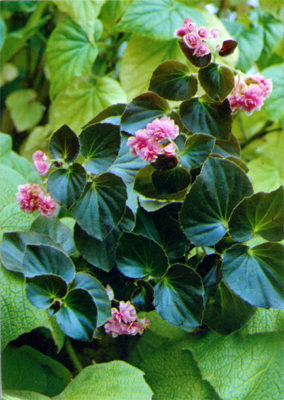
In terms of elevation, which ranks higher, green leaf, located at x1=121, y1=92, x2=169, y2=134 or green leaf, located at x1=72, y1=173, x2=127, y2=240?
green leaf, located at x1=121, y1=92, x2=169, y2=134

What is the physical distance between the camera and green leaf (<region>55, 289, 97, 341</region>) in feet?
1.71

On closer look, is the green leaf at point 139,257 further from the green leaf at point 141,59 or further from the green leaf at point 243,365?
the green leaf at point 141,59

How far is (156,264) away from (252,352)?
0.61ft

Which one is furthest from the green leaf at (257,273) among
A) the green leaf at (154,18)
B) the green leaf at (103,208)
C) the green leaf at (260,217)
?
the green leaf at (154,18)

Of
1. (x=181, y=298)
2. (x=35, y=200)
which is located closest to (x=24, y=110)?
(x=35, y=200)

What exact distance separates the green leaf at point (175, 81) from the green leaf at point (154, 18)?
272 millimetres

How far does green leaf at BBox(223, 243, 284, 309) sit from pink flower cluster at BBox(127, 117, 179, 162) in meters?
0.12

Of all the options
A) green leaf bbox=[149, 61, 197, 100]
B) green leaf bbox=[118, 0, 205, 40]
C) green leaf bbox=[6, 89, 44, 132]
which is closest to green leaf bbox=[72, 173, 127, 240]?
green leaf bbox=[149, 61, 197, 100]

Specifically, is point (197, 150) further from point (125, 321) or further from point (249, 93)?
point (125, 321)

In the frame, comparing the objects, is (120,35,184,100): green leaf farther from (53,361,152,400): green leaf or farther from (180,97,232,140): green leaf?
(53,361,152,400): green leaf

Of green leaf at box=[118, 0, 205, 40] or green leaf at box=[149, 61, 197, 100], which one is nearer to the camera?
green leaf at box=[149, 61, 197, 100]

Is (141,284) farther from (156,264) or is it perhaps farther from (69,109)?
(69,109)

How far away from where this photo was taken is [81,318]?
528 mm

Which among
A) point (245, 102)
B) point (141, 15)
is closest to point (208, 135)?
point (245, 102)
